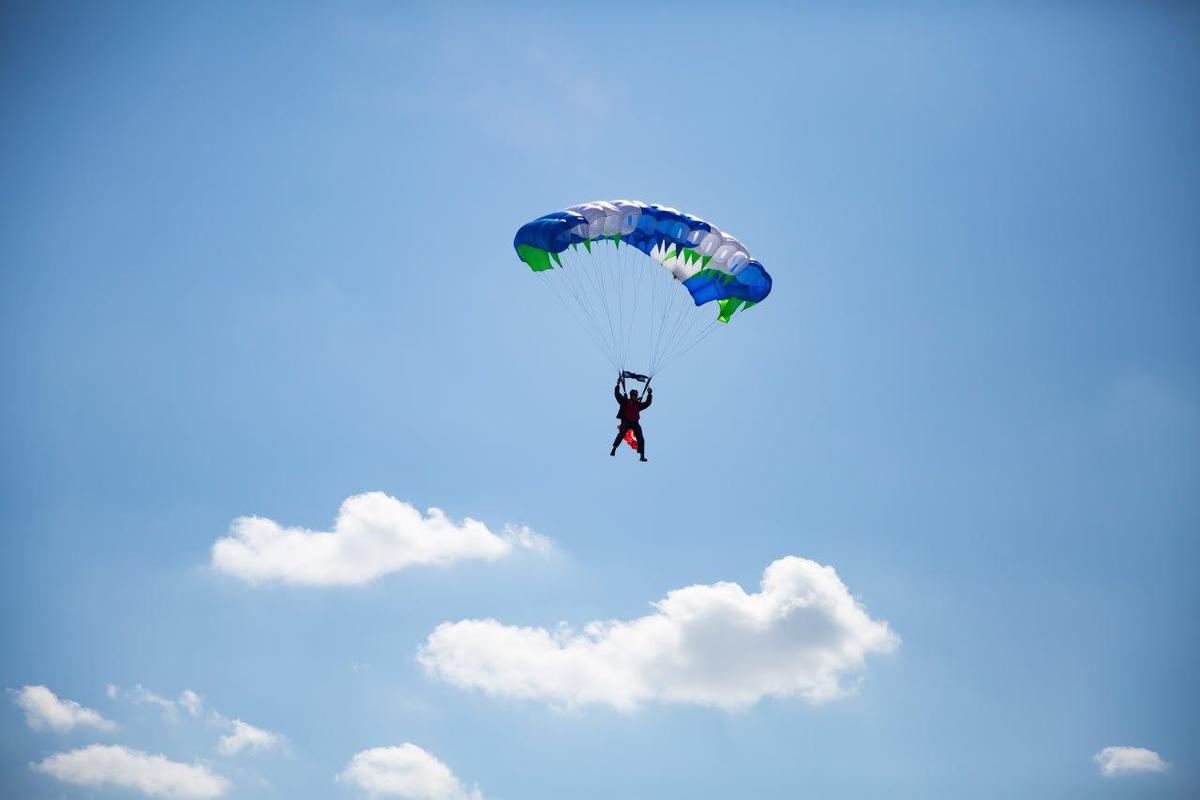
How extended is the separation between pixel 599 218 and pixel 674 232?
226 centimetres

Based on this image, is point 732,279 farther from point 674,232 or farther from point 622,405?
point 622,405

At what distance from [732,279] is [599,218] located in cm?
467

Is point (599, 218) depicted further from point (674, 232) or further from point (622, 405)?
point (622, 405)

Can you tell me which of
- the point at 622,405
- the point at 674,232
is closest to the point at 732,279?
the point at 674,232

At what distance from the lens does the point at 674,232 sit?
3484 centimetres

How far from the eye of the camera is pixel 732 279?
119 feet

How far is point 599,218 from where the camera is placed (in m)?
34.3

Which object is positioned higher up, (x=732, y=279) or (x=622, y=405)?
(x=732, y=279)

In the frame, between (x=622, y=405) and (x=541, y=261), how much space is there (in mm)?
4791

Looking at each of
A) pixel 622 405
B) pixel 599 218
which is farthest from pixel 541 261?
pixel 622 405

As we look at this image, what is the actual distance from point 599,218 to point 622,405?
5.37m

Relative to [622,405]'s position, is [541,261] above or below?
above

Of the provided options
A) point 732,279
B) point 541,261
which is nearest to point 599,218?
point 541,261
